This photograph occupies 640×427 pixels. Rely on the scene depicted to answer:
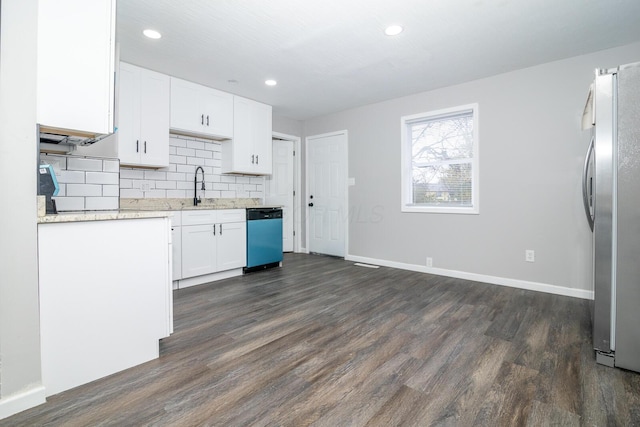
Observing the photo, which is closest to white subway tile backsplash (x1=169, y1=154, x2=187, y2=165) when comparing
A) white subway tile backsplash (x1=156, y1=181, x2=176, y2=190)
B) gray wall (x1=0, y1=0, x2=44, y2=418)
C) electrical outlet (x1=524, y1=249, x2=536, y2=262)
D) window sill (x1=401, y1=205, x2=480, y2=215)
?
white subway tile backsplash (x1=156, y1=181, x2=176, y2=190)

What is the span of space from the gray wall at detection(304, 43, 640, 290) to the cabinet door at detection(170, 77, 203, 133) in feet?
8.32

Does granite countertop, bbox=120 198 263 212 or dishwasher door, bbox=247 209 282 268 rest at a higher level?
granite countertop, bbox=120 198 263 212

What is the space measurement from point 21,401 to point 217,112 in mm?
3374

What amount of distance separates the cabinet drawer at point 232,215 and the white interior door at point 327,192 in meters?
1.70

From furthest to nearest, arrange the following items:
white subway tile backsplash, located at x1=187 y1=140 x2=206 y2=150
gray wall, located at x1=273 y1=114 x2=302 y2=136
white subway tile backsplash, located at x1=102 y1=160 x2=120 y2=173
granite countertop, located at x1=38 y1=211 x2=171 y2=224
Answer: gray wall, located at x1=273 y1=114 x2=302 y2=136, white subway tile backsplash, located at x1=187 y1=140 x2=206 y2=150, white subway tile backsplash, located at x1=102 y1=160 x2=120 y2=173, granite countertop, located at x1=38 y1=211 x2=171 y2=224

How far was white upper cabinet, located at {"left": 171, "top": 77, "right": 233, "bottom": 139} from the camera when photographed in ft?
11.8

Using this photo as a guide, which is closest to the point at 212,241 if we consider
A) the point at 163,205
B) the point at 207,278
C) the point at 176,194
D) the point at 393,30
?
the point at 207,278

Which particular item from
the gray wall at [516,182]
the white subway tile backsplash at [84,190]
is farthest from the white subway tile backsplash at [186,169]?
the gray wall at [516,182]

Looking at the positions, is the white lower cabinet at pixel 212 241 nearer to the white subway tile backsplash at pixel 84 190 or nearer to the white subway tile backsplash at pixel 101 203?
the white subway tile backsplash at pixel 101 203

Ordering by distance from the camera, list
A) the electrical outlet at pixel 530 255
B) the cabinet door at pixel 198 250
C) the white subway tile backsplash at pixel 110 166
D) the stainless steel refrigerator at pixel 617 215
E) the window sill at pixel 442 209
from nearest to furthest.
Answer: the stainless steel refrigerator at pixel 617 215
the white subway tile backsplash at pixel 110 166
the electrical outlet at pixel 530 255
the cabinet door at pixel 198 250
the window sill at pixel 442 209

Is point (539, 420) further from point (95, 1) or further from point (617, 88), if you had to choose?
point (95, 1)

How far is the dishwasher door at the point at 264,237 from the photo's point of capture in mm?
4047

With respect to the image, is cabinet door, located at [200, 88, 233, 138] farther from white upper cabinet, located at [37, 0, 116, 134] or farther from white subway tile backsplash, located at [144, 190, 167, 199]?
white upper cabinet, located at [37, 0, 116, 134]

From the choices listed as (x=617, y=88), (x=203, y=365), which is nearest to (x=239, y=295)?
(x=203, y=365)
